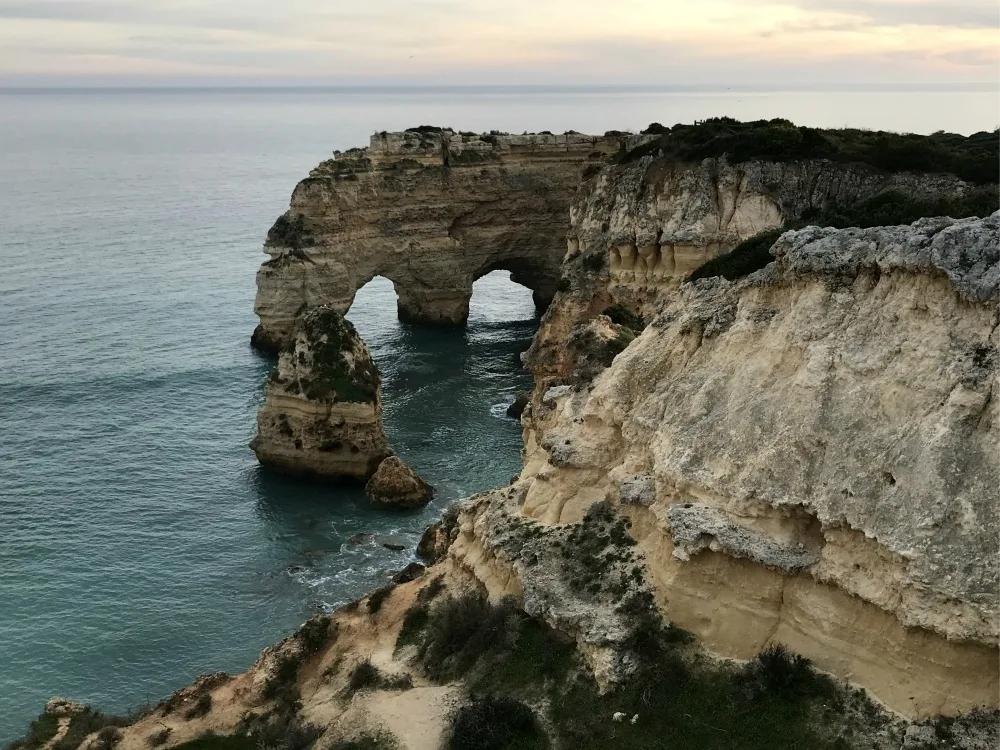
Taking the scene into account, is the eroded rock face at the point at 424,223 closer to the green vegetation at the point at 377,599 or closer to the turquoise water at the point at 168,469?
the turquoise water at the point at 168,469

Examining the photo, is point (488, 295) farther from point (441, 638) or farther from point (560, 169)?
point (441, 638)

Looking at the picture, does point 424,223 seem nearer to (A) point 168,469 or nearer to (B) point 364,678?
(A) point 168,469

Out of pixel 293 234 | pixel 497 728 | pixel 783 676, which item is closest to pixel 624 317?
pixel 497 728

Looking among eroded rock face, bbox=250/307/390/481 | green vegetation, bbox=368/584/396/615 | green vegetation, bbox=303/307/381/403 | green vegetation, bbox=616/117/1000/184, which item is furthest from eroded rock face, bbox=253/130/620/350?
green vegetation, bbox=368/584/396/615

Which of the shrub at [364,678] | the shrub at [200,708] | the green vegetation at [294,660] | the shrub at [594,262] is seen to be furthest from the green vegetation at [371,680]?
the shrub at [594,262]

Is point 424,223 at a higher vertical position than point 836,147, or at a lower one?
lower

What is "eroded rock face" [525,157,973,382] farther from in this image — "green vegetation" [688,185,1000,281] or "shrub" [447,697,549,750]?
"shrub" [447,697,549,750]

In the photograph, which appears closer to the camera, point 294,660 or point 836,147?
point 294,660
